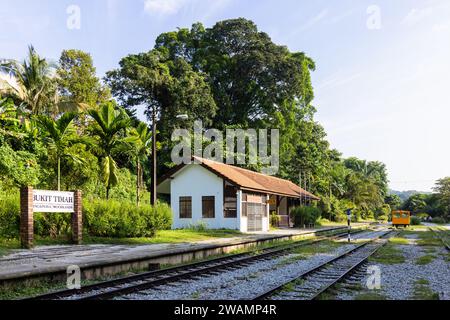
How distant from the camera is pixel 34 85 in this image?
34.3 metres

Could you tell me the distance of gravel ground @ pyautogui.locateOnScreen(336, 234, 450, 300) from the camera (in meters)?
9.93

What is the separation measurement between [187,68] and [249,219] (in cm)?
2121

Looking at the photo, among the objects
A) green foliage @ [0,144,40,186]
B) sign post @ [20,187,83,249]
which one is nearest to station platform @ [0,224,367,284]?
sign post @ [20,187,83,249]

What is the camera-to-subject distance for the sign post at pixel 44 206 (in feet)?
54.2

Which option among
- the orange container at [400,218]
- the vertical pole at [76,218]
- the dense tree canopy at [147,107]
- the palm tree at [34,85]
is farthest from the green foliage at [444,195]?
the vertical pole at [76,218]

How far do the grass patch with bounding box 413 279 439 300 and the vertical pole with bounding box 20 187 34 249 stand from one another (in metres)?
12.1

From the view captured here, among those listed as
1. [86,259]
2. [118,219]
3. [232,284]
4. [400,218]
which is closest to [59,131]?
[118,219]

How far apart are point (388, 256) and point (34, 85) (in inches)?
1051

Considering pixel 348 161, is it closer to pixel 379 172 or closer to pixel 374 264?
pixel 379 172

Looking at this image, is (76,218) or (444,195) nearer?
(76,218)

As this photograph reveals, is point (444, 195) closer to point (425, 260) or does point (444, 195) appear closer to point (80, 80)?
point (80, 80)

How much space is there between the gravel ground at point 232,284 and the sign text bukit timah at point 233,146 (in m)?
23.0

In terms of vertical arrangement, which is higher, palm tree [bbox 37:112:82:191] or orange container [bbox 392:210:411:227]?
palm tree [bbox 37:112:82:191]

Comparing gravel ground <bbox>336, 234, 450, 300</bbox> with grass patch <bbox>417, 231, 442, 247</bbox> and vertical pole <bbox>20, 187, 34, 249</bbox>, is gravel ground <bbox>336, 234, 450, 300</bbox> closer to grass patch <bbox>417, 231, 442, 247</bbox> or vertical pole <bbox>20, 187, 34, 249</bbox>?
grass patch <bbox>417, 231, 442, 247</bbox>
